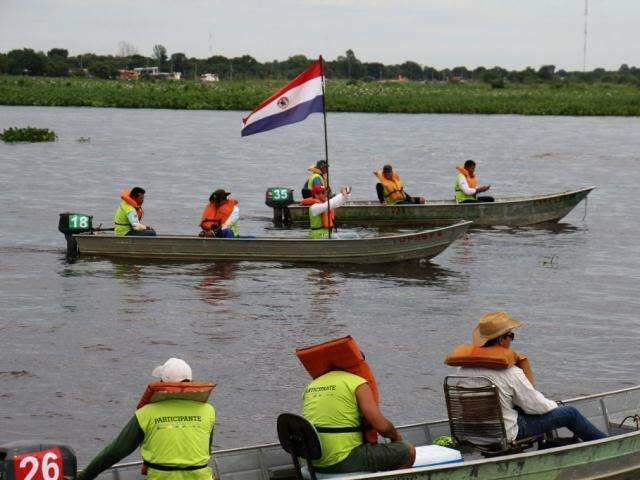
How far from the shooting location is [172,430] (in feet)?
24.3

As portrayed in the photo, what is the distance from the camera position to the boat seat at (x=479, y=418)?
8672 mm

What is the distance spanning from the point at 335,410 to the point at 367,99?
77.6 metres

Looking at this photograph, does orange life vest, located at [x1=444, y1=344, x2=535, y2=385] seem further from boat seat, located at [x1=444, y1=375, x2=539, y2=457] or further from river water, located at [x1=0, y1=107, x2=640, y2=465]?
river water, located at [x1=0, y1=107, x2=640, y2=465]

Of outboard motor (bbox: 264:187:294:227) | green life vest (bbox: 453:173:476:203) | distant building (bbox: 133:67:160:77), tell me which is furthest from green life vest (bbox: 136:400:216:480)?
distant building (bbox: 133:67:160:77)

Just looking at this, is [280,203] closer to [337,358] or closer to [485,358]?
[485,358]

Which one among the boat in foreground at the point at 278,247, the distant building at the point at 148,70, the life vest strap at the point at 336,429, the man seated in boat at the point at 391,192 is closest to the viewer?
the life vest strap at the point at 336,429

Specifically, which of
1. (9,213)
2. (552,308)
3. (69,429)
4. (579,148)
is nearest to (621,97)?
(579,148)

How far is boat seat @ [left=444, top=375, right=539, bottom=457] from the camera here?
8672 mm

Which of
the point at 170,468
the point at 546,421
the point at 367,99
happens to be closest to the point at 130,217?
the point at 546,421

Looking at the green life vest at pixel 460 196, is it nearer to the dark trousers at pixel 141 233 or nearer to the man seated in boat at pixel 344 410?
the dark trousers at pixel 141 233

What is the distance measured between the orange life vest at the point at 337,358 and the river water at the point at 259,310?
3502 millimetres

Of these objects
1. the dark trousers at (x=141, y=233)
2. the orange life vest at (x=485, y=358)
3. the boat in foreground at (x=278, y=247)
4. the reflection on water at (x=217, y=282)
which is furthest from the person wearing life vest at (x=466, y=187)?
the orange life vest at (x=485, y=358)

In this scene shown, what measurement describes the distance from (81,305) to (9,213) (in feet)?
37.6

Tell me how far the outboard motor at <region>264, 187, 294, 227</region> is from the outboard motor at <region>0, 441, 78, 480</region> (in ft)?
58.3
